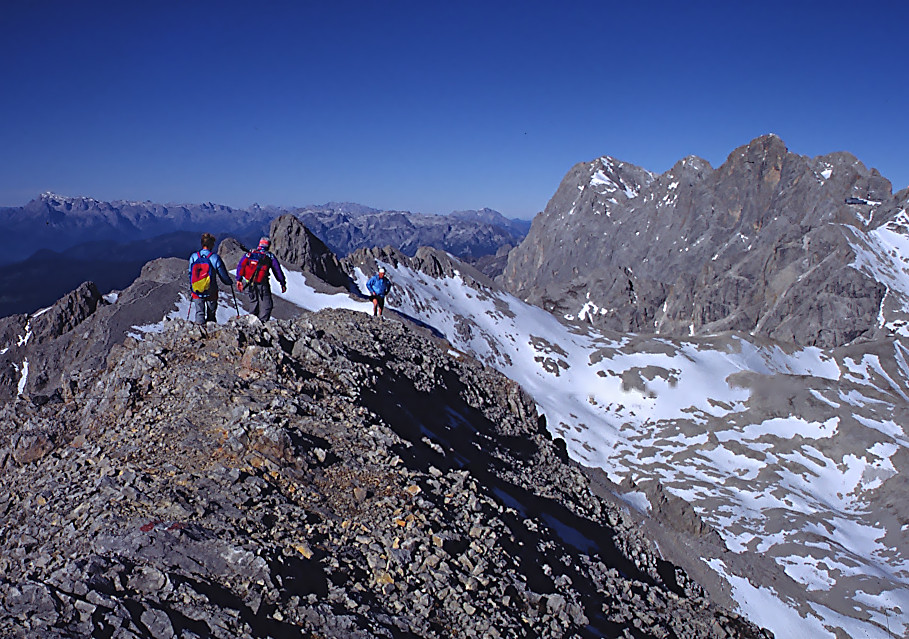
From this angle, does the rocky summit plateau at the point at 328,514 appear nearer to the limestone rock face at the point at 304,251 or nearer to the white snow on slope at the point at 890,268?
the limestone rock face at the point at 304,251

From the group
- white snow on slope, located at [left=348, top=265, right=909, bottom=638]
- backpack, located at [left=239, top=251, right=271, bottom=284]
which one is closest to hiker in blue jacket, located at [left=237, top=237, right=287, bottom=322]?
backpack, located at [left=239, top=251, right=271, bottom=284]

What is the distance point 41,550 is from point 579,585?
10609 mm

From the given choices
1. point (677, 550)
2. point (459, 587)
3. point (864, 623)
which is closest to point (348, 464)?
point (459, 587)

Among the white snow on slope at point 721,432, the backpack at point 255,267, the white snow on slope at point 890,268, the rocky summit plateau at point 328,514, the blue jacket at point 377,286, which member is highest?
the white snow on slope at point 890,268

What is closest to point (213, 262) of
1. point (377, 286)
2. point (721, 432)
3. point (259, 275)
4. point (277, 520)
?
point (259, 275)

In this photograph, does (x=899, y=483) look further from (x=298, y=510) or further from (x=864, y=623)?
(x=298, y=510)

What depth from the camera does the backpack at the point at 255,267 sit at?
72.9ft

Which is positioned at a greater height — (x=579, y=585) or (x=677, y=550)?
(x=579, y=585)

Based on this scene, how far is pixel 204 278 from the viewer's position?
19078mm

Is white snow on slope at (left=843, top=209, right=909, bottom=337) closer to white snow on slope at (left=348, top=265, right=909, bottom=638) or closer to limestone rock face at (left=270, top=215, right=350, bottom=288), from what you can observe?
white snow on slope at (left=348, top=265, right=909, bottom=638)

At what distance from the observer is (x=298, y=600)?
340 inches

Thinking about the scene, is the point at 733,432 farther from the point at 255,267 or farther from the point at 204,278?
the point at 204,278

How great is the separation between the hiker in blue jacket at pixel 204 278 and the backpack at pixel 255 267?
2452mm

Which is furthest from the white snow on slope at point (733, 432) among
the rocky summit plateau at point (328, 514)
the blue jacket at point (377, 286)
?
the blue jacket at point (377, 286)
